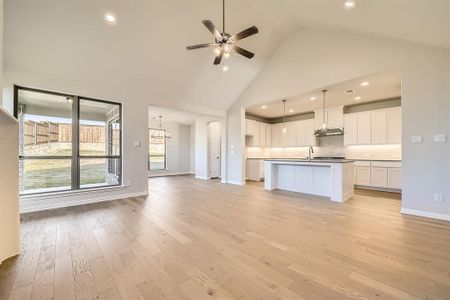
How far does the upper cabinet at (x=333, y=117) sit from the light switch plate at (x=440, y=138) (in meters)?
3.34

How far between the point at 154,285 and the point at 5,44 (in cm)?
437

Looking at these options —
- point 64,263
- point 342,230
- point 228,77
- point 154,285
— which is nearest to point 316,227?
point 342,230

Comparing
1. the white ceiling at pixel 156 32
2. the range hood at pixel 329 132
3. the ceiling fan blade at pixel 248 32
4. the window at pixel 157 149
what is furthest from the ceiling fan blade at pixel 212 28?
the window at pixel 157 149

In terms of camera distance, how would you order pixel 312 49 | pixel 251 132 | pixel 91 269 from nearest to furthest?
pixel 91 269, pixel 312 49, pixel 251 132

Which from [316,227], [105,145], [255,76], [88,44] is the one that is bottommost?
[316,227]

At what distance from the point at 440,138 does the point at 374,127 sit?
296 cm

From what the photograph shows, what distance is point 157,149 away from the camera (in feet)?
30.1

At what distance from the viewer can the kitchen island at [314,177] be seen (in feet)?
13.7

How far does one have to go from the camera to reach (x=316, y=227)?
8.93ft

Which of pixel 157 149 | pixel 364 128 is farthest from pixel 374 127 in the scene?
pixel 157 149

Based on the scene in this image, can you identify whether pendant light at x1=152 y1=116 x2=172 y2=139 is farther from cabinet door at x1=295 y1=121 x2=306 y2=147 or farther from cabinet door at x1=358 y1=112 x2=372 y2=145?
cabinet door at x1=358 y1=112 x2=372 y2=145

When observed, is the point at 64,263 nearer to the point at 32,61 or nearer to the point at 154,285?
the point at 154,285

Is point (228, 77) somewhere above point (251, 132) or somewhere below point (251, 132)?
above

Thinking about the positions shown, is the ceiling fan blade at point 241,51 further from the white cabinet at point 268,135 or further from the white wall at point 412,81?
the white cabinet at point 268,135
